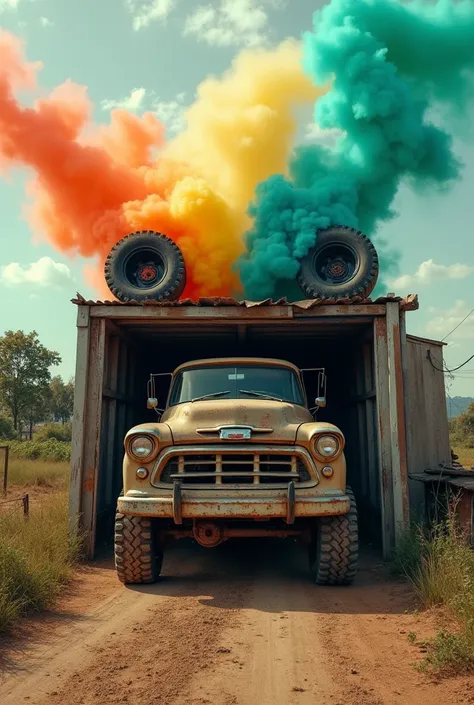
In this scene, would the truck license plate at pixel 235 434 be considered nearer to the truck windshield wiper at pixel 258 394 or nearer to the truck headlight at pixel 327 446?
the truck headlight at pixel 327 446

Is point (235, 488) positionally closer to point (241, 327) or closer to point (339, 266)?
point (241, 327)

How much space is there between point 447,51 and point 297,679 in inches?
551

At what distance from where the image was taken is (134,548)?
19.9ft

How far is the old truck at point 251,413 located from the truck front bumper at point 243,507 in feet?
0.04

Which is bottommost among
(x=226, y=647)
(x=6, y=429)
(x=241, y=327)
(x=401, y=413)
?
(x=226, y=647)

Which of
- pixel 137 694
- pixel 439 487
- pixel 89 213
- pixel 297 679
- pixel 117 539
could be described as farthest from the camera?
pixel 89 213

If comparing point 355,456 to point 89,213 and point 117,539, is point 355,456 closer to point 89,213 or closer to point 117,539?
point 117,539

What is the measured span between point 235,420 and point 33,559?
2.46 meters

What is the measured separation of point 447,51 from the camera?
13.7 meters

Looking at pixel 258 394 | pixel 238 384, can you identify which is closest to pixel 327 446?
pixel 258 394

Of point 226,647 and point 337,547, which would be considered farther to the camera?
point 337,547

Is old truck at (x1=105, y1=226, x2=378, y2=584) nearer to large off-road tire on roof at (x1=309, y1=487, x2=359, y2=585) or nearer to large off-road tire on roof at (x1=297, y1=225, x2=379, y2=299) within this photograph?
large off-road tire on roof at (x1=309, y1=487, x2=359, y2=585)

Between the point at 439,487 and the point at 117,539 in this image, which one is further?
the point at 439,487

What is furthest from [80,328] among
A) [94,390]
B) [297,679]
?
[297,679]
